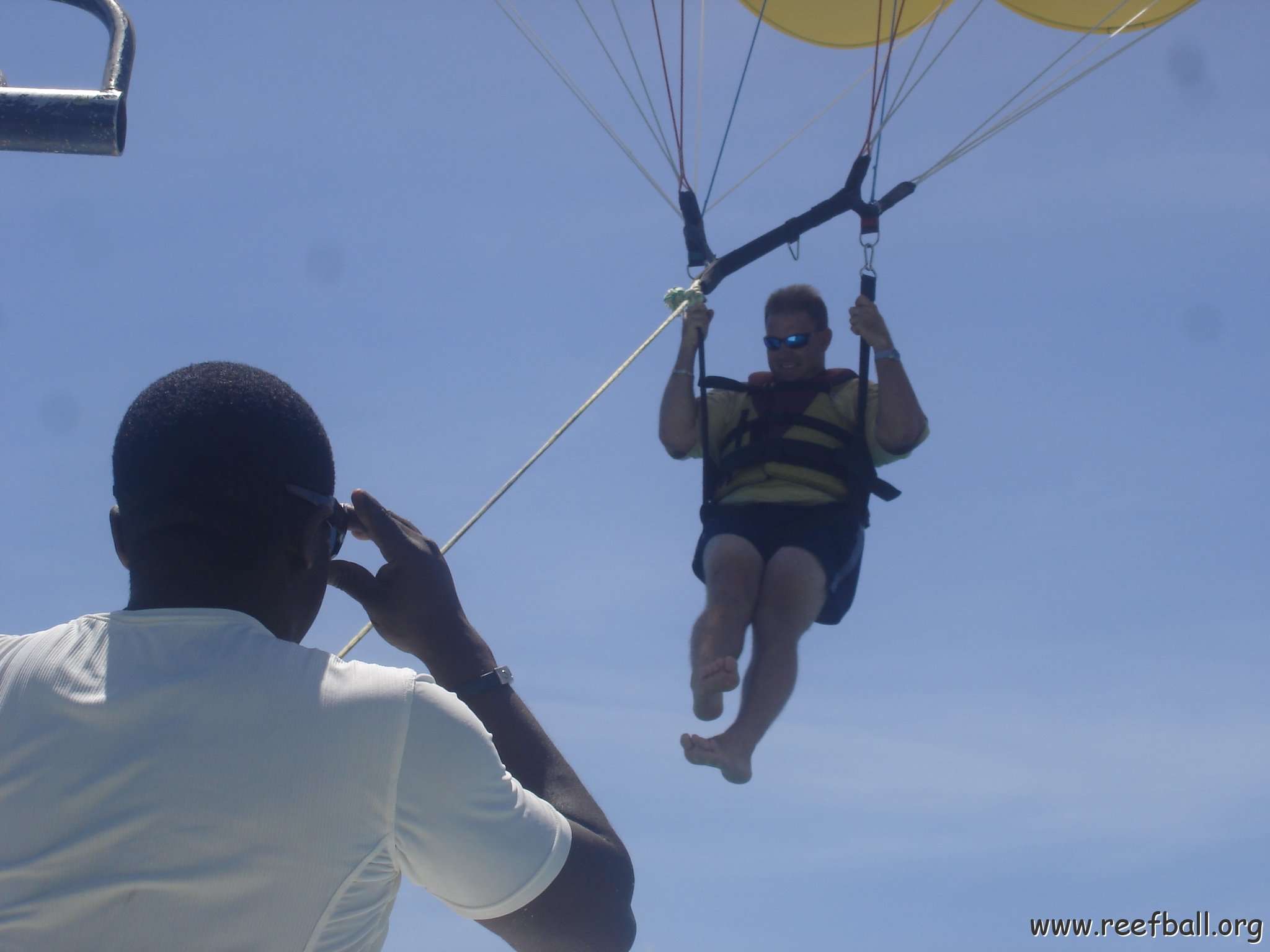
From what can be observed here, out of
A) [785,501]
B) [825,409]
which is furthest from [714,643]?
[825,409]

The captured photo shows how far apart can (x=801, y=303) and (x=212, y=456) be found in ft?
12.5

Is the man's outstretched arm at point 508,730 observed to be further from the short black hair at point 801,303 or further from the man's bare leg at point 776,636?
the short black hair at point 801,303

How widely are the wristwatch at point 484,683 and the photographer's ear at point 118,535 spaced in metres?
0.48

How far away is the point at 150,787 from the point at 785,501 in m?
3.74

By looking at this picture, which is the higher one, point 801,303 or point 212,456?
point 801,303

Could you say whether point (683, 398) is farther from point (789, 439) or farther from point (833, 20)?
point (833, 20)

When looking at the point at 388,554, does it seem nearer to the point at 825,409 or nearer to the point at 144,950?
the point at 144,950

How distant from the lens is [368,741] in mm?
1597

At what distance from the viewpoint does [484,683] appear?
191 centimetres

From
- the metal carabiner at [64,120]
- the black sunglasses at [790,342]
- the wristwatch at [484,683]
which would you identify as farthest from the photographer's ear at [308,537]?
the black sunglasses at [790,342]

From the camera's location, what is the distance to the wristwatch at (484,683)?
6.23 ft

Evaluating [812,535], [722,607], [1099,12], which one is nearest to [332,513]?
[722,607]

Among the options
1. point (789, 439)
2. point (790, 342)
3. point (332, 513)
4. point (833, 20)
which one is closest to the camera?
point (332, 513)

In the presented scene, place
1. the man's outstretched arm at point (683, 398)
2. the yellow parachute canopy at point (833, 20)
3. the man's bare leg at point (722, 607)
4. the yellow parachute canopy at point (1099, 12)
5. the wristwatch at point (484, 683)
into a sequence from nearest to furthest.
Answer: the wristwatch at point (484, 683)
the man's bare leg at point (722, 607)
the man's outstretched arm at point (683, 398)
the yellow parachute canopy at point (1099, 12)
the yellow parachute canopy at point (833, 20)
